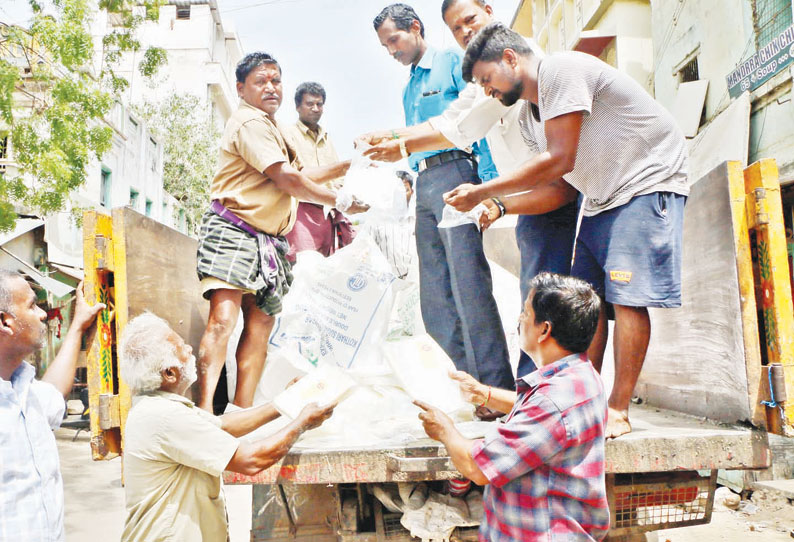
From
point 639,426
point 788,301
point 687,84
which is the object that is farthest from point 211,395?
point 687,84

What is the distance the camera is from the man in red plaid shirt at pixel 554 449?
137cm

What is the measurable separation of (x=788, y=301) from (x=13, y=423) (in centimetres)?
210

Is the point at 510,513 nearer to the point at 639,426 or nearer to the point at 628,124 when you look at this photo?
the point at 639,426

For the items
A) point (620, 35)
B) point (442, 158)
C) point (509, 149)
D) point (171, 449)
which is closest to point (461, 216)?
point (509, 149)

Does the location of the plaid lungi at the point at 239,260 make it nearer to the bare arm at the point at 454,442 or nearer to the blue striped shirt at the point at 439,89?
the blue striped shirt at the point at 439,89

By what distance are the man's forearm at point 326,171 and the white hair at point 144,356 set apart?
1.21m

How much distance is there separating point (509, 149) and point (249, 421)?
54.9 inches

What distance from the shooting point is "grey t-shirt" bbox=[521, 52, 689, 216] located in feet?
5.93

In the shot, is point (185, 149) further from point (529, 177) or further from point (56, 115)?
point (529, 177)

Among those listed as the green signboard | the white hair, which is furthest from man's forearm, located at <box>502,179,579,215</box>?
the green signboard

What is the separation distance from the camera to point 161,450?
169 centimetres

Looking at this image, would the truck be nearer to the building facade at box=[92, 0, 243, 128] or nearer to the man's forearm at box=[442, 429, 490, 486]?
the man's forearm at box=[442, 429, 490, 486]

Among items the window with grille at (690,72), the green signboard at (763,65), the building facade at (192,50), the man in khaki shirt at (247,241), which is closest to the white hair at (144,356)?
the man in khaki shirt at (247,241)

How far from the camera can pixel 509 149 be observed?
242 cm
